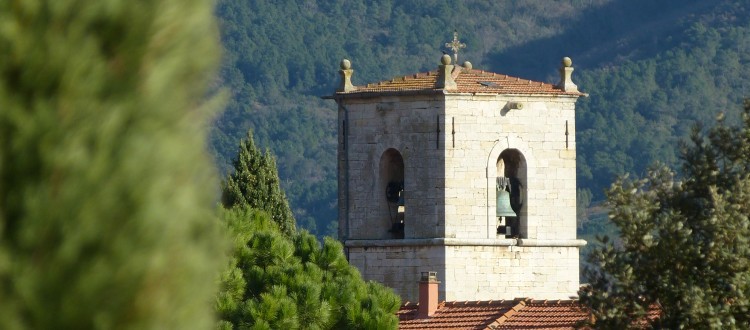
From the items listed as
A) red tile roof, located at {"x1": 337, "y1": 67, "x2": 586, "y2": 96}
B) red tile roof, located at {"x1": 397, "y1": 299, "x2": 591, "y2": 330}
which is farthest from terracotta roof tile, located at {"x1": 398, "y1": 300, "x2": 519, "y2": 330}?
red tile roof, located at {"x1": 337, "y1": 67, "x2": 586, "y2": 96}

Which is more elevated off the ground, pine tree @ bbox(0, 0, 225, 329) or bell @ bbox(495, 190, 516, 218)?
bell @ bbox(495, 190, 516, 218)

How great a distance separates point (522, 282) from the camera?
40094 mm

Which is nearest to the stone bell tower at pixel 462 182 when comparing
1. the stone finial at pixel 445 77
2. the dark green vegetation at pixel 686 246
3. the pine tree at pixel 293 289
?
the stone finial at pixel 445 77

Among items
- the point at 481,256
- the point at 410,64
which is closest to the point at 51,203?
the point at 481,256

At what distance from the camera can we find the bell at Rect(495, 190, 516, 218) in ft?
133

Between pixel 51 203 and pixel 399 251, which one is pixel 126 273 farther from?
pixel 399 251

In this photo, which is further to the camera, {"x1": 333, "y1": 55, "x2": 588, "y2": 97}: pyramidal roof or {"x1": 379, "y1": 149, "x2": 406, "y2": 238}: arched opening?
{"x1": 379, "y1": 149, "x2": 406, "y2": 238}: arched opening

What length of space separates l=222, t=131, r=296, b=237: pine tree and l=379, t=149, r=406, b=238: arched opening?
2754 millimetres

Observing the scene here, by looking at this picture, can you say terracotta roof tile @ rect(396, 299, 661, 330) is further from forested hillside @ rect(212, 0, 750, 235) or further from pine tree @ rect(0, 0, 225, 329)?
forested hillside @ rect(212, 0, 750, 235)

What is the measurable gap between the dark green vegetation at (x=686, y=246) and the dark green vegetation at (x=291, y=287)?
8794 mm

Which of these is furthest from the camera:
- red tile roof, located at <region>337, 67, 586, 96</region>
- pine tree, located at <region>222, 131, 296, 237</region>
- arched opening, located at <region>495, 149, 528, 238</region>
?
pine tree, located at <region>222, 131, 296, 237</region>

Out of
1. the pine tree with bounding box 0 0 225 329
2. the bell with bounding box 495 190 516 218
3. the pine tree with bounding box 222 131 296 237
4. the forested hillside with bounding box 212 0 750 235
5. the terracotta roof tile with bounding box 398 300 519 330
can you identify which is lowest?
the terracotta roof tile with bounding box 398 300 519 330

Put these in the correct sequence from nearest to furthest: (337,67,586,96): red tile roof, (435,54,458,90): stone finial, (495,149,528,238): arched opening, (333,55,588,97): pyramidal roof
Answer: (435,54,458,90): stone finial
(333,55,588,97): pyramidal roof
(337,67,586,96): red tile roof
(495,149,528,238): arched opening

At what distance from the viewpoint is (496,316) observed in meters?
31.5
